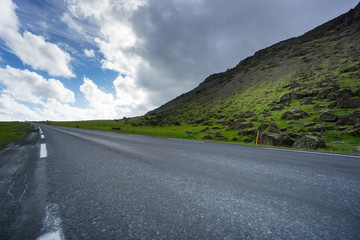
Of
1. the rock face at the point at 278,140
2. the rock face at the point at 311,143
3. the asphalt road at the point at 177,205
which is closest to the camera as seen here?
the asphalt road at the point at 177,205

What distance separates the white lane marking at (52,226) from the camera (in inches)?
63.0

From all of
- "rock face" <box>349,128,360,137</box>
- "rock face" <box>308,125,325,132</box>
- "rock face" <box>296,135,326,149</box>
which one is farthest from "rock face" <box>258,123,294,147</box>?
"rock face" <box>308,125,325,132</box>

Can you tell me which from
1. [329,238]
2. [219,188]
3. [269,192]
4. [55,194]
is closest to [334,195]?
[269,192]

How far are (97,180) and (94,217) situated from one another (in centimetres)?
160

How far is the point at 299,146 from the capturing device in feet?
45.9

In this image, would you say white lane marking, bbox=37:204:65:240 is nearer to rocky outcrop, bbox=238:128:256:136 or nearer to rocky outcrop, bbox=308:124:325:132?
rocky outcrop, bbox=238:128:256:136

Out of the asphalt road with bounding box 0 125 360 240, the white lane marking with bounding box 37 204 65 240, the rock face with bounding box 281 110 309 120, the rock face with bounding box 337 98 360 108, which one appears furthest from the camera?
the rock face with bounding box 281 110 309 120

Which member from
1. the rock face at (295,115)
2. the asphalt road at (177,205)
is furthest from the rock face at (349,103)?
the asphalt road at (177,205)

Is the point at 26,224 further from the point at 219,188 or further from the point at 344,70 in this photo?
the point at 344,70

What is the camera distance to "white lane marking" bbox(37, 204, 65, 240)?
1600 millimetres

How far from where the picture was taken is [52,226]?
5.88ft

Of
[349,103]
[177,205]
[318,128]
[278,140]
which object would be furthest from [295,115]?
[177,205]

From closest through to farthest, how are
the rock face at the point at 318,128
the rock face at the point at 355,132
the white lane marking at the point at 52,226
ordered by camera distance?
the white lane marking at the point at 52,226, the rock face at the point at 355,132, the rock face at the point at 318,128

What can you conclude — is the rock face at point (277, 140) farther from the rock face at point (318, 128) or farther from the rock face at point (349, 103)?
the rock face at point (349, 103)
